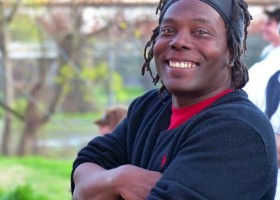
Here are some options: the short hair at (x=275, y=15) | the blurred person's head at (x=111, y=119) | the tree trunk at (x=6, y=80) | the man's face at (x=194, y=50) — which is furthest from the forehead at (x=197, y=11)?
the tree trunk at (x=6, y=80)

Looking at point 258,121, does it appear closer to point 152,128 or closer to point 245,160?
point 245,160

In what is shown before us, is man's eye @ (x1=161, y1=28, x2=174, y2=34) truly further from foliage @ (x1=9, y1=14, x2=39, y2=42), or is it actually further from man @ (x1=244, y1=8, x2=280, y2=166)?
foliage @ (x1=9, y1=14, x2=39, y2=42)

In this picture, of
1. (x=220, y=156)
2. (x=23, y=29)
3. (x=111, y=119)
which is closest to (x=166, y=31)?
(x=220, y=156)

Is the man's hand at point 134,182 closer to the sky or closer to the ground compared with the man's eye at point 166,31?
closer to the ground

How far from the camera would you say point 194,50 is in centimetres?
208

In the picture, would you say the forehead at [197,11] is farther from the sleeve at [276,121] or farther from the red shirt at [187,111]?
the sleeve at [276,121]

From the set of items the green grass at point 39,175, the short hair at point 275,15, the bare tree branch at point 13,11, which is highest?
the short hair at point 275,15

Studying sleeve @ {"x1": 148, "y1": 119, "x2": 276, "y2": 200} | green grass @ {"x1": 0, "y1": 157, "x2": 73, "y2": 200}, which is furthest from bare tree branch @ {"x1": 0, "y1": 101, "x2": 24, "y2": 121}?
sleeve @ {"x1": 148, "y1": 119, "x2": 276, "y2": 200}

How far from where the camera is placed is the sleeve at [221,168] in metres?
1.91

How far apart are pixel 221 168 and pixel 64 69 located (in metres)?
8.47

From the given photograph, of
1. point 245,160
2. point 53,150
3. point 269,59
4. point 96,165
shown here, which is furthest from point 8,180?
point 245,160

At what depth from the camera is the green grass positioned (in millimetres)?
8030

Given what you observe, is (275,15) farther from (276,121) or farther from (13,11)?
(13,11)

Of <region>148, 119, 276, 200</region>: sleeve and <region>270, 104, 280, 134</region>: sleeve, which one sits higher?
<region>148, 119, 276, 200</region>: sleeve
